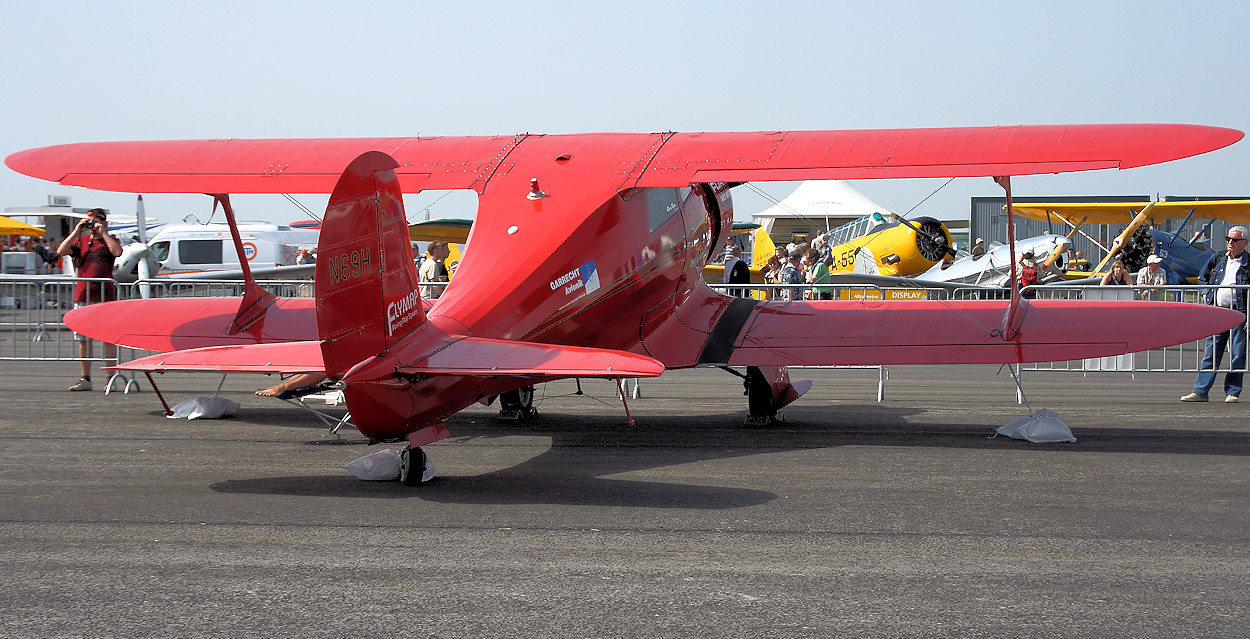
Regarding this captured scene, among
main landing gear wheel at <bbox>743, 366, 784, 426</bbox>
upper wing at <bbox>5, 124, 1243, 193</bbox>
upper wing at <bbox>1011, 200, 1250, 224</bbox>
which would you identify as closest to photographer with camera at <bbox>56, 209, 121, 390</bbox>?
upper wing at <bbox>5, 124, 1243, 193</bbox>

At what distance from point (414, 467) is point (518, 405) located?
3261 millimetres

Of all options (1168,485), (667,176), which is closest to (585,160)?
(667,176)

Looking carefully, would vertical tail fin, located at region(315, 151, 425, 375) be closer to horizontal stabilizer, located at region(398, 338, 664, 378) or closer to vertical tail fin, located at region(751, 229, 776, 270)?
horizontal stabilizer, located at region(398, 338, 664, 378)

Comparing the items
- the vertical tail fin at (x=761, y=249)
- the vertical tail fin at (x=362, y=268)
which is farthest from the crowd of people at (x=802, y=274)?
the vertical tail fin at (x=362, y=268)

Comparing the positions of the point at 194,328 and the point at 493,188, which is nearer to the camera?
the point at 493,188

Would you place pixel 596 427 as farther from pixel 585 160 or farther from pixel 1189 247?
pixel 1189 247

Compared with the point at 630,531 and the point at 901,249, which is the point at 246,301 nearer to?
the point at 630,531

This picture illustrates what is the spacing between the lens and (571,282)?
7.97 metres

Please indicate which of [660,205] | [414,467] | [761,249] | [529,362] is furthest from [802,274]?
[761,249]

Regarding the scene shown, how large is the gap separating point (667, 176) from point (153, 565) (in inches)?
203

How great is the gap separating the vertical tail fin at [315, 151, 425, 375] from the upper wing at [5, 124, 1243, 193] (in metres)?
2.78

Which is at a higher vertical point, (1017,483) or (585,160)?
(585,160)

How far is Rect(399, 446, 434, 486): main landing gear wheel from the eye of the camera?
6.68 meters

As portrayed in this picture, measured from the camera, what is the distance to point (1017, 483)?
23.0 feet
